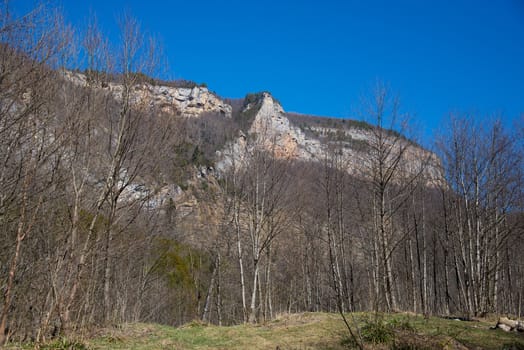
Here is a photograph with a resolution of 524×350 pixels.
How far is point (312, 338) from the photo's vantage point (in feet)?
25.8

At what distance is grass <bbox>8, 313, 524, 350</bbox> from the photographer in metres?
6.57

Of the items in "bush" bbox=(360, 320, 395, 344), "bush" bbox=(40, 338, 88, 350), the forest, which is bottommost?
"bush" bbox=(40, 338, 88, 350)

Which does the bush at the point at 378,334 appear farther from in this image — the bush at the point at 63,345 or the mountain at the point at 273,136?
the mountain at the point at 273,136

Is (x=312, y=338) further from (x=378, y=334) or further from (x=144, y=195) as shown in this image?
(x=144, y=195)

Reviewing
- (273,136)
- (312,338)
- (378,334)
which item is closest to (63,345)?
(312,338)

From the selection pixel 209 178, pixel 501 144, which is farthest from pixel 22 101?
pixel 501 144

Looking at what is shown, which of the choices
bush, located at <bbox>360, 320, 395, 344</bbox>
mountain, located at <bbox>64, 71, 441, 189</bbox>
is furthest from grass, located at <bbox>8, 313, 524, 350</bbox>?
mountain, located at <bbox>64, 71, 441, 189</bbox>

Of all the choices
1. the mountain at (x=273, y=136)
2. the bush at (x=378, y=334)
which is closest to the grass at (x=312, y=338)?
the bush at (x=378, y=334)

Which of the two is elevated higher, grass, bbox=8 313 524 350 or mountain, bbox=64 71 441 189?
mountain, bbox=64 71 441 189

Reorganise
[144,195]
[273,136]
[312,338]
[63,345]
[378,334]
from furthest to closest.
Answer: [273,136], [144,195], [312,338], [378,334], [63,345]

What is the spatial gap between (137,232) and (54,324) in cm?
470

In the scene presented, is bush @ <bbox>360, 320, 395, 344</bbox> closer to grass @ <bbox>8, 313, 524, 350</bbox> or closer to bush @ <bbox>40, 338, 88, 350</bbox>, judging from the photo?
grass @ <bbox>8, 313, 524, 350</bbox>

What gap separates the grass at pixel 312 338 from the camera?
21.6 feet

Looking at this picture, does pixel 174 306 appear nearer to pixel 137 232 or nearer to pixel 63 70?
pixel 137 232
